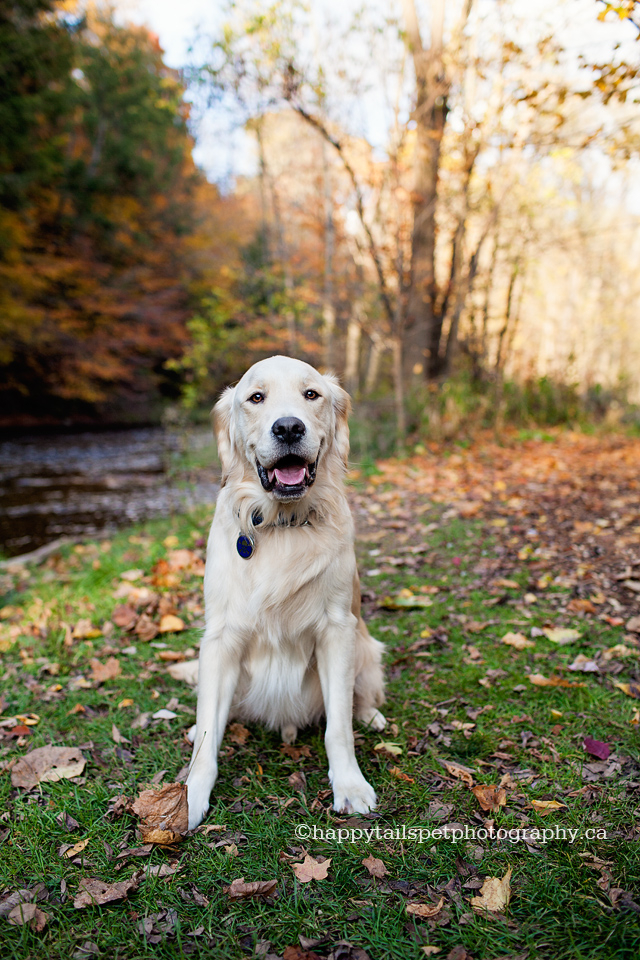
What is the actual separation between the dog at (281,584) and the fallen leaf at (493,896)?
1.65ft

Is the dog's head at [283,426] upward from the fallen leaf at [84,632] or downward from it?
upward

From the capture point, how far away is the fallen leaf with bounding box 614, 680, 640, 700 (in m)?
2.65

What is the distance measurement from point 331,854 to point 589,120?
38.7ft

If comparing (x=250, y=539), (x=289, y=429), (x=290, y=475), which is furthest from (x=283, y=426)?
(x=250, y=539)

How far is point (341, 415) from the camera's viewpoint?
2.59 metres

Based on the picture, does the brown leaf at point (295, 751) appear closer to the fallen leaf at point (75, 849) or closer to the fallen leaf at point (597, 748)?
the fallen leaf at point (75, 849)

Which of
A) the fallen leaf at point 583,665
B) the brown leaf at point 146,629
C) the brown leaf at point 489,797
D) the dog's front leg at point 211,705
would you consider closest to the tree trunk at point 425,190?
the brown leaf at point 146,629

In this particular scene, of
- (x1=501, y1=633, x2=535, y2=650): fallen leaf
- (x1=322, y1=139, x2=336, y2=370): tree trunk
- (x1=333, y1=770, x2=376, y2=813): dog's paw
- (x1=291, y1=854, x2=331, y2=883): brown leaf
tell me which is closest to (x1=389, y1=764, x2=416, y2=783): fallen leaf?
(x1=333, y1=770, x2=376, y2=813): dog's paw

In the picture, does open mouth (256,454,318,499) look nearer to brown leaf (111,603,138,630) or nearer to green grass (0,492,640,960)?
green grass (0,492,640,960)

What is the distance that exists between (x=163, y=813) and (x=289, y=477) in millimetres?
1231

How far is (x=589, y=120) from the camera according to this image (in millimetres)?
9969

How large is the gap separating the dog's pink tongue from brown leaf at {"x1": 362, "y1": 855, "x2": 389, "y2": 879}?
1239mm

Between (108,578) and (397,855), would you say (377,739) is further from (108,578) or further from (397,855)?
(108,578)

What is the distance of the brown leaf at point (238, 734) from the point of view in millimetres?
2523
